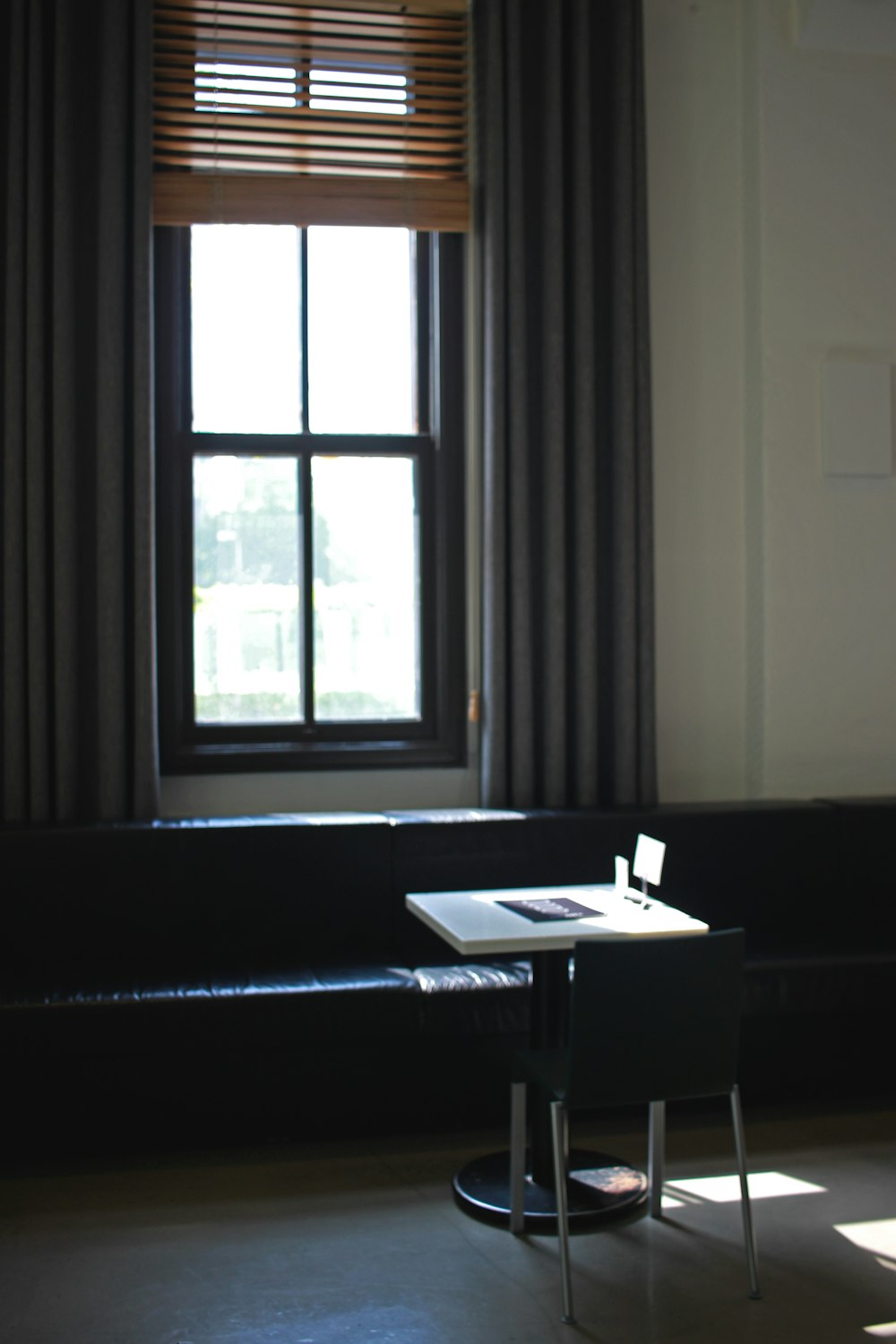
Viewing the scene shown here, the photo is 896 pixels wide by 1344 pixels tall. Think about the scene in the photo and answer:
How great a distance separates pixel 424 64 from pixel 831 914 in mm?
3159

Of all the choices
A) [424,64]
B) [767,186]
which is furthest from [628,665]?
[424,64]

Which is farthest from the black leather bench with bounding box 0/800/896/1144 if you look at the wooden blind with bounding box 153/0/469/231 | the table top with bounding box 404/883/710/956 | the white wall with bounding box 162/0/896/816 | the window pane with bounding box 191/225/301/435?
the wooden blind with bounding box 153/0/469/231

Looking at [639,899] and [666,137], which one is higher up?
[666,137]

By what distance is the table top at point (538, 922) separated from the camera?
3.05m

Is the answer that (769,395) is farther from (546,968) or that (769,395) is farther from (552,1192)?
(552,1192)

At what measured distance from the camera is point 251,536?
476cm

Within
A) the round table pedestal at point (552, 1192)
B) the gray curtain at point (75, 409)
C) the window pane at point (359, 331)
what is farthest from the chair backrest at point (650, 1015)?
the window pane at point (359, 331)

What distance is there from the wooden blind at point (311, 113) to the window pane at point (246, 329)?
15 cm

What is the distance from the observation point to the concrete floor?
2.77 metres

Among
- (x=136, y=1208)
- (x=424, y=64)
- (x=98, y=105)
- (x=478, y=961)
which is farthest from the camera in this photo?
(x=424, y=64)

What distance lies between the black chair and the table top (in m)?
0.15

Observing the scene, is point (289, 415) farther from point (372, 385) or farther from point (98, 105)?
point (98, 105)

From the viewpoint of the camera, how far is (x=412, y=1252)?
3100mm

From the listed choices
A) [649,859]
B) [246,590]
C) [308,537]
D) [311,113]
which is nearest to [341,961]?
[649,859]
